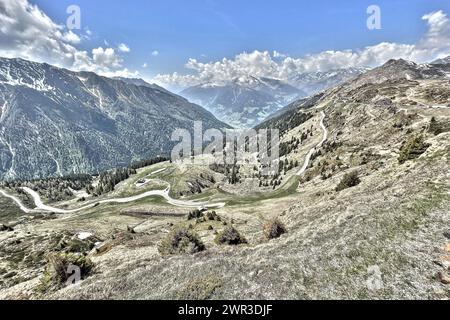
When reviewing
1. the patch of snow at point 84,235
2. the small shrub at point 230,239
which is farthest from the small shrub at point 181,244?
the patch of snow at point 84,235

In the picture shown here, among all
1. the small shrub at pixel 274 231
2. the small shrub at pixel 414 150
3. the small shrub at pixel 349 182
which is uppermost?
the small shrub at pixel 414 150

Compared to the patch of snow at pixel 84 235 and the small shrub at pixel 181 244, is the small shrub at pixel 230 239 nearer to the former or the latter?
the small shrub at pixel 181 244

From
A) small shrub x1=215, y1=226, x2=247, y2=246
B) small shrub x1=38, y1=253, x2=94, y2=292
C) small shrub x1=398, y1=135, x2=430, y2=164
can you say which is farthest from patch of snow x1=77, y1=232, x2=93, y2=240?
small shrub x1=398, y1=135, x2=430, y2=164

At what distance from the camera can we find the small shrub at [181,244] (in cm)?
3384

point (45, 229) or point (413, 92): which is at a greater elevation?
point (413, 92)

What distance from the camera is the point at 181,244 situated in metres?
34.7

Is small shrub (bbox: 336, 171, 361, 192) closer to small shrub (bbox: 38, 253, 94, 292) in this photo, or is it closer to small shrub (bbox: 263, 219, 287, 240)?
small shrub (bbox: 263, 219, 287, 240)

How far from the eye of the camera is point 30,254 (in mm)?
60281

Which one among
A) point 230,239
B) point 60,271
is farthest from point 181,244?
point 60,271

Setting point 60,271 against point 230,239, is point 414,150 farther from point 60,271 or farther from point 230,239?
point 60,271
